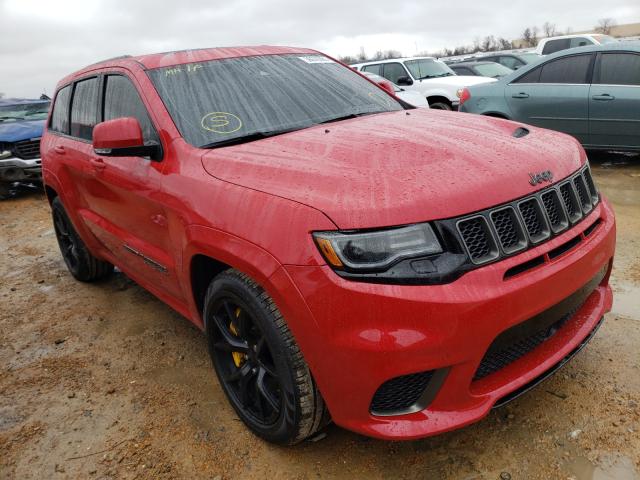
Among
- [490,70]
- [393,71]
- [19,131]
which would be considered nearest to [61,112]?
[19,131]

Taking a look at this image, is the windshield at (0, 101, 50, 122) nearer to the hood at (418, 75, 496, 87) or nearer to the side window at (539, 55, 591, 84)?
the hood at (418, 75, 496, 87)

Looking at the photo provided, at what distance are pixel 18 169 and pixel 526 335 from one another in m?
8.79

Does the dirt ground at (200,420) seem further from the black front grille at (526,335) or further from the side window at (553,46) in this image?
the side window at (553,46)

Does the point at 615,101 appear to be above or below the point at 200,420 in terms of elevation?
above

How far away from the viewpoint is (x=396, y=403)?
1.83 m

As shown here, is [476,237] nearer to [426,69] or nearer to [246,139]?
[246,139]

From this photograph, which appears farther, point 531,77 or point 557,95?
point 531,77

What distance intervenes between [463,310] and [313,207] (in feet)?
1.95

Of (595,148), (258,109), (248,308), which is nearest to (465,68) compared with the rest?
(595,148)

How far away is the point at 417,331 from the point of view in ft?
5.45

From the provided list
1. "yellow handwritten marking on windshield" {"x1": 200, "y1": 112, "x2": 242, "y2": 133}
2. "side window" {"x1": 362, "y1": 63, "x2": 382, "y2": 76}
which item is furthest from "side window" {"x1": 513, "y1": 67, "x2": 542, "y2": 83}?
"yellow handwritten marking on windshield" {"x1": 200, "y1": 112, "x2": 242, "y2": 133}

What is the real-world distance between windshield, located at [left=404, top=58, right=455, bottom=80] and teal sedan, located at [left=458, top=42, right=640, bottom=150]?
456 cm

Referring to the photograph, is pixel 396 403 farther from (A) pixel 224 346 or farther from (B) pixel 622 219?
(B) pixel 622 219

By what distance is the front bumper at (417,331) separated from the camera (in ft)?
5.46
